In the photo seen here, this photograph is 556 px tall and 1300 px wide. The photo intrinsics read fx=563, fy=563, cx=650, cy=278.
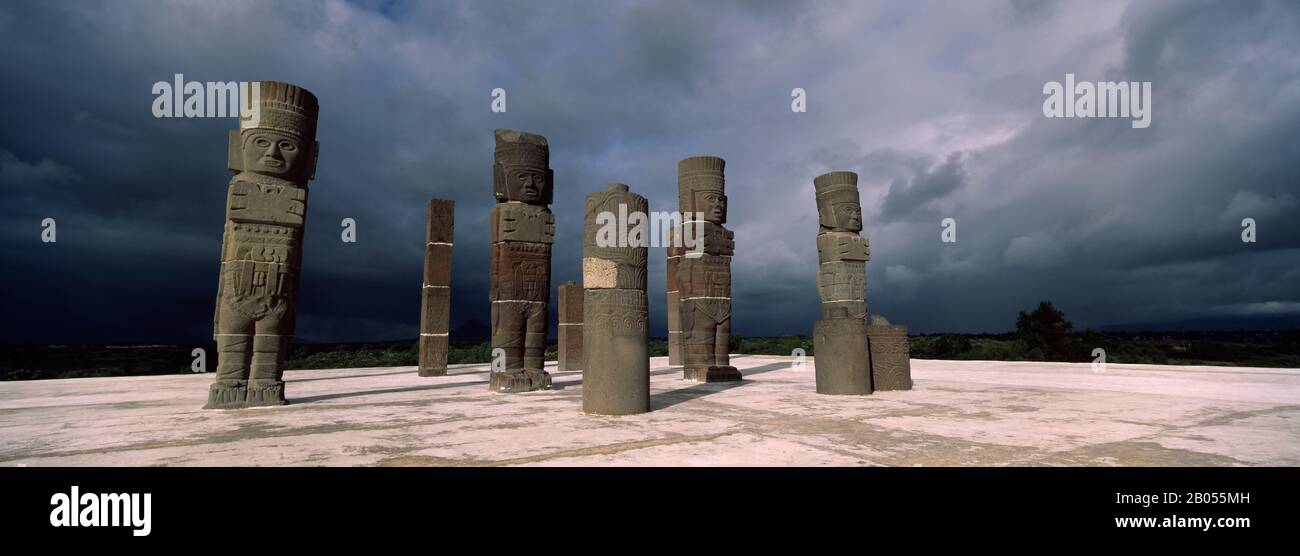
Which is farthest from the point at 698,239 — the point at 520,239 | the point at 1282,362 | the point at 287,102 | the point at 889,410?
the point at 1282,362

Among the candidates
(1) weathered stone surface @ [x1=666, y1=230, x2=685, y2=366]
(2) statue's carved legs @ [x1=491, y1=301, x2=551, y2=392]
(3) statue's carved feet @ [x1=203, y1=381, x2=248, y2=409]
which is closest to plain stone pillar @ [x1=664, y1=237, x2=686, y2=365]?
(1) weathered stone surface @ [x1=666, y1=230, x2=685, y2=366]

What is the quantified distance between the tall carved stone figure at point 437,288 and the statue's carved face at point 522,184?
17.4 feet

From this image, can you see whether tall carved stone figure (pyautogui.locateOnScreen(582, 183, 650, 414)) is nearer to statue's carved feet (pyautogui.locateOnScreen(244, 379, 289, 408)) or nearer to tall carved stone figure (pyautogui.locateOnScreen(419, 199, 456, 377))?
statue's carved feet (pyautogui.locateOnScreen(244, 379, 289, 408))

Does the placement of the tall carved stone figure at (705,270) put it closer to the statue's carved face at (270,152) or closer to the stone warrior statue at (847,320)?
the stone warrior statue at (847,320)

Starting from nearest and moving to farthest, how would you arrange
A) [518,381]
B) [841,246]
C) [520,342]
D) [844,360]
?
1. [844,360]
2. [518,381]
3. [520,342]
4. [841,246]

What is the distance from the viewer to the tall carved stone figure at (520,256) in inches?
404

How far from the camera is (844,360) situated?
30.3 ft

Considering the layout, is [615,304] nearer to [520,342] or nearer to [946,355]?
[520,342]

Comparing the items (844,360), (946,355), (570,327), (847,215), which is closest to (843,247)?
(847,215)

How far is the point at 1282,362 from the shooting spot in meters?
17.1

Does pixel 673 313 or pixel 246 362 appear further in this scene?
pixel 673 313

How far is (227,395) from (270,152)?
3.46m

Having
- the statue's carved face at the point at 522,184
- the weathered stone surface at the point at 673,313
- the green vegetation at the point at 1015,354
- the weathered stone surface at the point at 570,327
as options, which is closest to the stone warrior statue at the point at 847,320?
the statue's carved face at the point at 522,184
